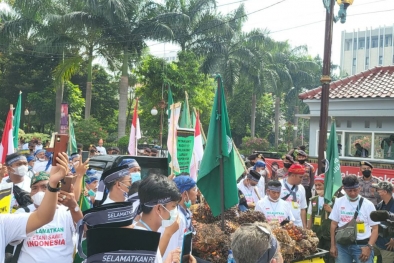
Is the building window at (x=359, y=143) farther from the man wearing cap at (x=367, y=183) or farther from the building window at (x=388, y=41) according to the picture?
the building window at (x=388, y=41)

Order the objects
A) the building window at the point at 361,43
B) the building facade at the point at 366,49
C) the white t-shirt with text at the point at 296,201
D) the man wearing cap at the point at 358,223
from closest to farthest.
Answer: the man wearing cap at the point at 358,223, the white t-shirt with text at the point at 296,201, the building facade at the point at 366,49, the building window at the point at 361,43

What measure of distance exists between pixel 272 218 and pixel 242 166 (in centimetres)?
131

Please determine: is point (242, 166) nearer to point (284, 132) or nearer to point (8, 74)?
point (8, 74)

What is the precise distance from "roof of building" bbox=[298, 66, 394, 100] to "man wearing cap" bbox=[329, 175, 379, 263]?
10654mm

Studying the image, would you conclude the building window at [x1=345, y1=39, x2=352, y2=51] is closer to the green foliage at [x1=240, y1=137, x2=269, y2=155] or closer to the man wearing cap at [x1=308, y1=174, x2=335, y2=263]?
the green foliage at [x1=240, y1=137, x2=269, y2=155]

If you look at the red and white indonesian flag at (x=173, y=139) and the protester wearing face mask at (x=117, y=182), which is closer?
the protester wearing face mask at (x=117, y=182)

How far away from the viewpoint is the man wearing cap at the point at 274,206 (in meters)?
6.99

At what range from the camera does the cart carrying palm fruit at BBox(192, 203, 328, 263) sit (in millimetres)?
5539

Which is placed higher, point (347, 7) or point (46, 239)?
point (347, 7)

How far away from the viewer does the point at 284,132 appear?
55.0 meters

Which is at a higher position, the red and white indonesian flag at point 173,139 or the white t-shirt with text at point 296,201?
the red and white indonesian flag at point 173,139

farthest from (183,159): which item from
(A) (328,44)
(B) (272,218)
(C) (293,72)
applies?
(C) (293,72)

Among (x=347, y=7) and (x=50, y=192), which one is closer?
(x=50, y=192)

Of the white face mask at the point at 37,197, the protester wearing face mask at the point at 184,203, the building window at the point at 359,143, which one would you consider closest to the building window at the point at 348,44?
the building window at the point at 359,143
